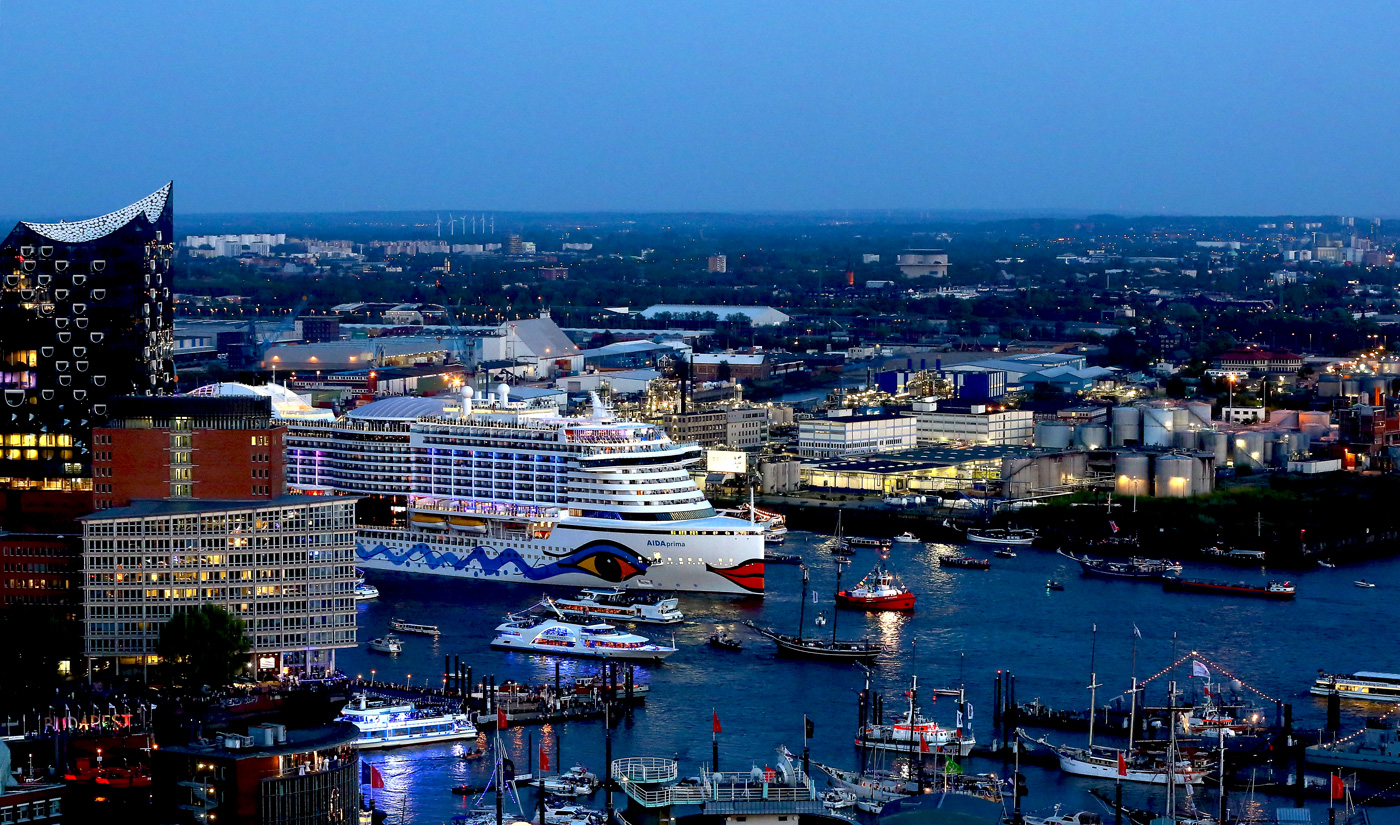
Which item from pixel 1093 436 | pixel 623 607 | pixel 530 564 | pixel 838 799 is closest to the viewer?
pixel 838 799

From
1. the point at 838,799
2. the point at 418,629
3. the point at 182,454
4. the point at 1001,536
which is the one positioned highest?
the point at 182,454

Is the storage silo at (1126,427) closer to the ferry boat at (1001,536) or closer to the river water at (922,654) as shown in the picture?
the ferry boat at (1001,536)

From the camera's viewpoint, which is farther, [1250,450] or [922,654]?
[1250,450]

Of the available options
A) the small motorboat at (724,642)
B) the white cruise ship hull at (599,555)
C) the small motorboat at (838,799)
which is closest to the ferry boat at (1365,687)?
the small motorboat at (724,642)

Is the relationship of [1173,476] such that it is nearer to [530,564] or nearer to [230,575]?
[530,564]

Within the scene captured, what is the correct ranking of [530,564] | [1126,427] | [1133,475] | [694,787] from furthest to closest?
1. [1126,427]
2. [1133,475]
3. [530,564]
4. [694,787]

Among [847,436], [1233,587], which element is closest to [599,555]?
[1233,587]
